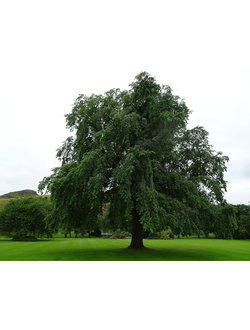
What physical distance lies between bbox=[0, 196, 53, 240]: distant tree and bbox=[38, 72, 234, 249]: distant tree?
895 inches

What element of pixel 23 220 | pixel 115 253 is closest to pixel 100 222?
pixel 115 253

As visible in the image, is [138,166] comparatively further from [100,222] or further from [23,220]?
[23,220]

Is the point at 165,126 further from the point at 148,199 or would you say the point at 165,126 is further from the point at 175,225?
the point at 175,225

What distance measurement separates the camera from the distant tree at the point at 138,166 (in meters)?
13.0

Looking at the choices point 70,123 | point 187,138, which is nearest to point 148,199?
point 187,138

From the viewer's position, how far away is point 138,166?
13258 millimetres

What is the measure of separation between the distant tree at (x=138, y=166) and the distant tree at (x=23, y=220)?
74.6ft

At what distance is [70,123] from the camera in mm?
17859

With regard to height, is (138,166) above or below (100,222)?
above

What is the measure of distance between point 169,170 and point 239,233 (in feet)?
Answer: 135

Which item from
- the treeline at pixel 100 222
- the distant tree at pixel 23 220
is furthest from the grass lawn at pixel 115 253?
the distant tree at pixel 23 220

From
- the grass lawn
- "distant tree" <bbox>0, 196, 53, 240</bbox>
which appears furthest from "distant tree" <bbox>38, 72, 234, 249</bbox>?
"distant tree" <bbox>0, 196, 53, 240</bbox>

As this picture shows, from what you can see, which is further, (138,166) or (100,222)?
(100,222)

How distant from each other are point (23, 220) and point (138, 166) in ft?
102
